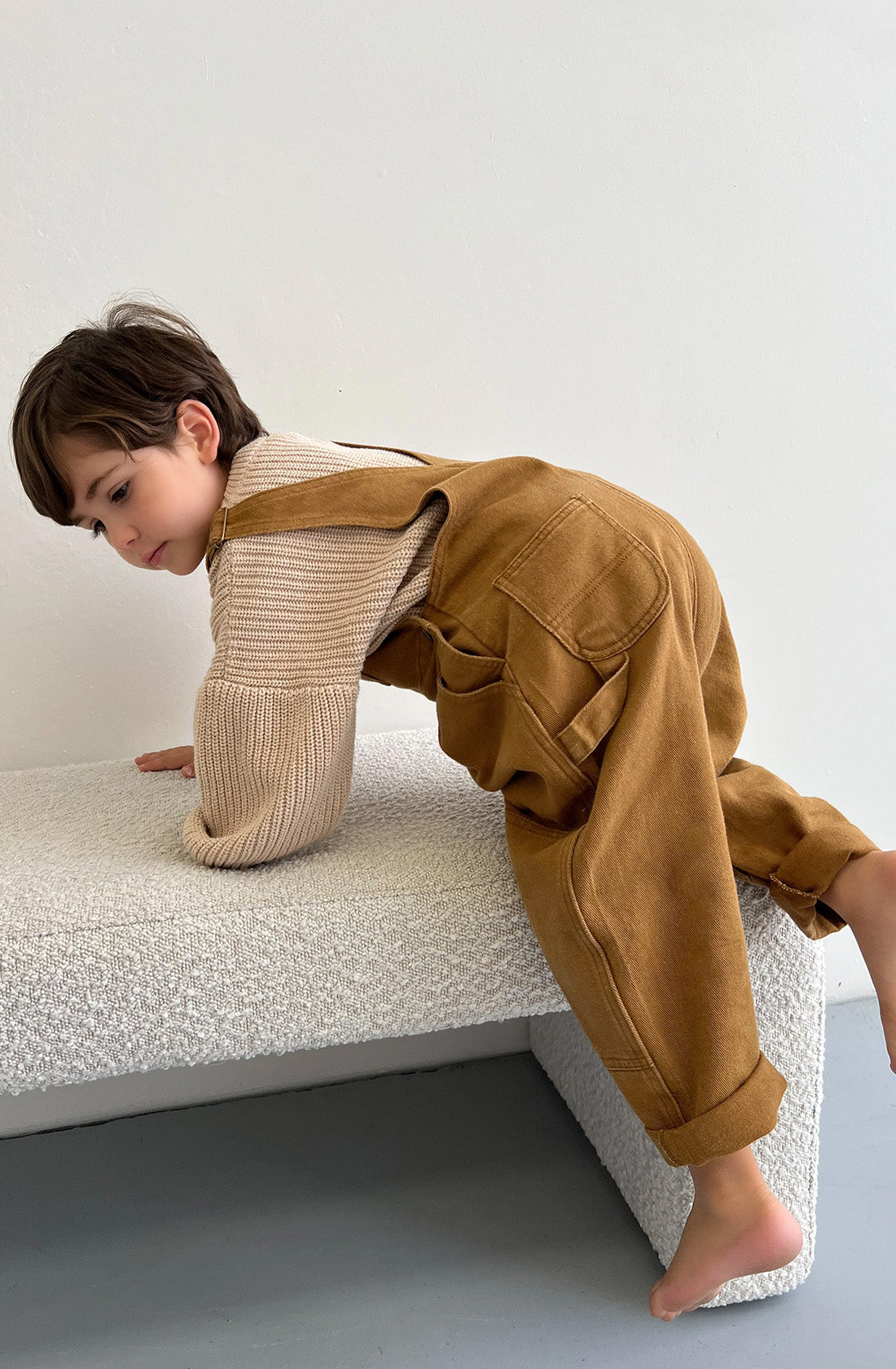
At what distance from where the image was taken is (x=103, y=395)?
2.89 ft

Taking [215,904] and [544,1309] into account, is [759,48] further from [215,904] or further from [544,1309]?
[544,1309]

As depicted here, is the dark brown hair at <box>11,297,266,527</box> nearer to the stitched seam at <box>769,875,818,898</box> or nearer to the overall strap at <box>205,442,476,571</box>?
the overall strap at <box>205,442,476,571</box>

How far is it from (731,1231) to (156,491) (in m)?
0.77

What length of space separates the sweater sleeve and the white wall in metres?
0.39

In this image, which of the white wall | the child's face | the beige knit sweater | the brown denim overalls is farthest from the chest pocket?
the white wall

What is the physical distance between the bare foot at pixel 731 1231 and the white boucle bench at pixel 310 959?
97 mm

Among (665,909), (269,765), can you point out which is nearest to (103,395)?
(269,765)

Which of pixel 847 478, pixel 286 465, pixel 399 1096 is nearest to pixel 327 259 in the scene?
pixel 286 465

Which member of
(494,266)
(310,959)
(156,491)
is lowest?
(310,959)

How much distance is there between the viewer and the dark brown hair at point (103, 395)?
0.88 meters

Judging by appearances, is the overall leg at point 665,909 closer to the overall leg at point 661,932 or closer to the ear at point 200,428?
A: the overall leg at point 661,932

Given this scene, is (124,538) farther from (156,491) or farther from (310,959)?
(310,959)

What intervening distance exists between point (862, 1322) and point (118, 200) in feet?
4.21

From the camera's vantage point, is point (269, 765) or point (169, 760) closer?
point (269, 765)
